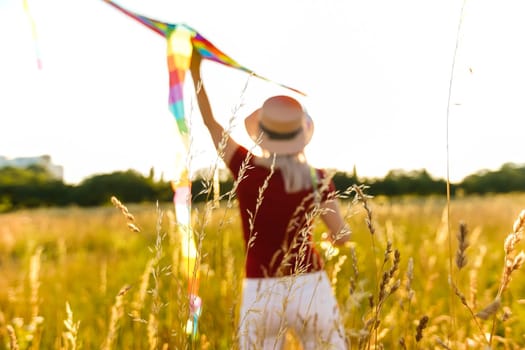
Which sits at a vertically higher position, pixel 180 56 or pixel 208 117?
pixel 180 56

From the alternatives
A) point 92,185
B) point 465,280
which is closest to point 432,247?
point 465,280

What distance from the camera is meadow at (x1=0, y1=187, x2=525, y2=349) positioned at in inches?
48.9

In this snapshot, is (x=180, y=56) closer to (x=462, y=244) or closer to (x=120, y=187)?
(x=462, y=244)

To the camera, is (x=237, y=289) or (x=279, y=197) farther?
(x=279, y=197)

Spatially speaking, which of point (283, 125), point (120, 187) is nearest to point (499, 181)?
point (120, 187)

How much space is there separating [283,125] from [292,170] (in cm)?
21

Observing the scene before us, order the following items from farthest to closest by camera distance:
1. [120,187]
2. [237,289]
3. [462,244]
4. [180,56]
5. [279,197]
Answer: [120,187] → [279,197] → [180,56] → [237,289] → [462,244]

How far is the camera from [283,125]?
100 inches

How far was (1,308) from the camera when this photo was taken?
3605mm

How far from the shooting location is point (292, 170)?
2516mm

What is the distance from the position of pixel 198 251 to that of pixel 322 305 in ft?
4.13

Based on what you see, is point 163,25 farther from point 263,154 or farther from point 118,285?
point 118,285

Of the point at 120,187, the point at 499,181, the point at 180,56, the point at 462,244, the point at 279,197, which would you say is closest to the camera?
the point at 462,244

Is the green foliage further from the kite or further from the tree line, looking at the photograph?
the kite
